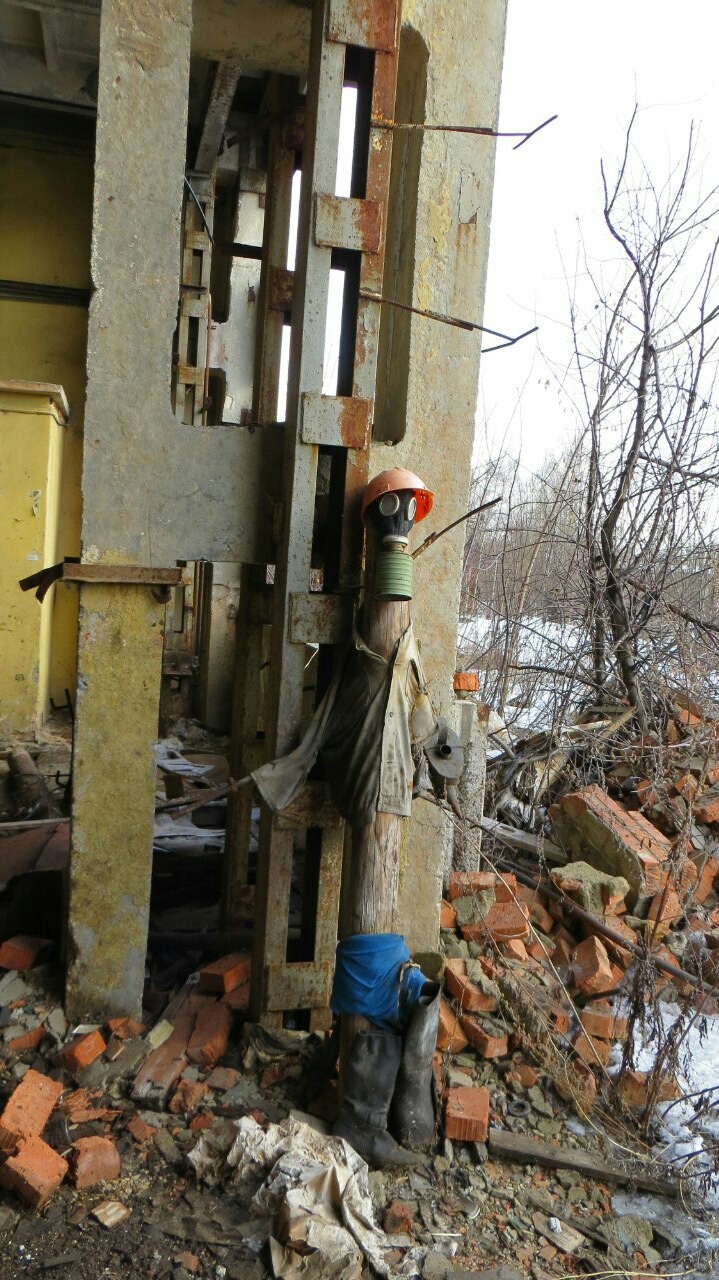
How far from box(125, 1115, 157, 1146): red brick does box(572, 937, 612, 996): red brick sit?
216cm

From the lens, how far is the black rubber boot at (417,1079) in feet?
10.8

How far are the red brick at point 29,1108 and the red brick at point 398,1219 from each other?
4.12 ft

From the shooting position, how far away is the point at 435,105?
4113 millimetres

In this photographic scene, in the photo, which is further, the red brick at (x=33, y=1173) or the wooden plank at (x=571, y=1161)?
the wooden plank at (x=571, y=1161)

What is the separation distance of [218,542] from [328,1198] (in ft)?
8.22

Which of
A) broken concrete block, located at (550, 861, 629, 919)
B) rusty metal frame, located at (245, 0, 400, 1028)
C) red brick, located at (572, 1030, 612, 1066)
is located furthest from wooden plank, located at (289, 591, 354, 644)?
broken concrete block, located at (550, 861, 629, 919)

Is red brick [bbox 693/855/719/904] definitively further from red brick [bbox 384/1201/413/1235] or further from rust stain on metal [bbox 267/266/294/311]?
rust stain on metal [bbox 267/266/294/311]

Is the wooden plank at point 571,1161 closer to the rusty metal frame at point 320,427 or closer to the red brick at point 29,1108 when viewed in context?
the rusty metal frame at point 320,427

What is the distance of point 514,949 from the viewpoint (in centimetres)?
459

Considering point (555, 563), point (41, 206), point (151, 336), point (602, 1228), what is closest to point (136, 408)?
point (151, 336)

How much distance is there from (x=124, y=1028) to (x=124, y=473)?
2.35 m

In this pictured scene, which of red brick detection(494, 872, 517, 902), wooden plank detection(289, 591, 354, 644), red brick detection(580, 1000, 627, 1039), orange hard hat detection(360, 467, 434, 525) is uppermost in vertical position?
orange hard hat detection(360, 467, 434, 525)

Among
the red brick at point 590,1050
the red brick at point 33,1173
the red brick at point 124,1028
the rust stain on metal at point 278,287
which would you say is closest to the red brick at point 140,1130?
the red brick at point 33,1173

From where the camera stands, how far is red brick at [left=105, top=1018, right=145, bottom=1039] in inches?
149
